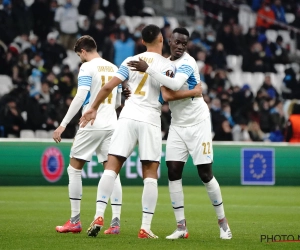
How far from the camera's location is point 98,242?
8516 millimetres

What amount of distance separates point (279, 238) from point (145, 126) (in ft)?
6.36

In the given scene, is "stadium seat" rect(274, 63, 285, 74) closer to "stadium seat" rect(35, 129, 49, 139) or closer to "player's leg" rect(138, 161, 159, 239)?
"stadium seat" rect(35, 129, 49, 139)

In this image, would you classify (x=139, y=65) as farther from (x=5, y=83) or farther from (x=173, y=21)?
(x=173, y=21)

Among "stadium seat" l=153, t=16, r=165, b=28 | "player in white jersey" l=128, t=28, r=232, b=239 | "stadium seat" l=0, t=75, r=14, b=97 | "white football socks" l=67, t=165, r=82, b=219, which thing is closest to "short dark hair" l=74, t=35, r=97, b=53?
"player in white jersey" l=128, t=28, r=232, b=239

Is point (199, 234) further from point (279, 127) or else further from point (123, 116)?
point (279, 127)

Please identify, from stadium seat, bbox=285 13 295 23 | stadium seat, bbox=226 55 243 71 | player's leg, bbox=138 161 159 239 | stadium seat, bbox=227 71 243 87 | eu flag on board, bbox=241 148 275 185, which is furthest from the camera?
stadium seat, bbox=285 13 295 23

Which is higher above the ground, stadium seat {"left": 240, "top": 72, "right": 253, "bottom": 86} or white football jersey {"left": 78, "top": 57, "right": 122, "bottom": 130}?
stadium seat {"left": 240, "top": 72, "right": 253, "bottom": 86}

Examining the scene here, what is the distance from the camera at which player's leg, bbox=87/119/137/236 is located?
8.95 metres

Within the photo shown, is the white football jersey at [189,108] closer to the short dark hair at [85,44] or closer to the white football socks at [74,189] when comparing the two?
the short dark hair at [85,44]

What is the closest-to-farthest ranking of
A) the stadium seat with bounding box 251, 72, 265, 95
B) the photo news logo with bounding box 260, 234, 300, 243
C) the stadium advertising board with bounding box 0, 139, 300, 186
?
the photo news logo with bounding box 260, 234, 300, 243 < the stadium advertising board with bounding box 0, 139, 300, 186 < the stadium seat with bounding box 251, 72, 265, 95

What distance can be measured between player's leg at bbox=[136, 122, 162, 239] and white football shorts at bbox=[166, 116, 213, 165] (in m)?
0.20

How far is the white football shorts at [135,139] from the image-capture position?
9.06 meters

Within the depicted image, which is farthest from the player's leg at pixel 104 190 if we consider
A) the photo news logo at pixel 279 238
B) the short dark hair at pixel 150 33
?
the photo news logo at pixel 279 238

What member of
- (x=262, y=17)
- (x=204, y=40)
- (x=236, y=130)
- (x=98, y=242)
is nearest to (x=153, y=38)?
(x=98, y=242)
